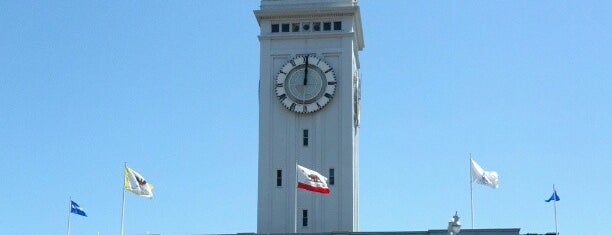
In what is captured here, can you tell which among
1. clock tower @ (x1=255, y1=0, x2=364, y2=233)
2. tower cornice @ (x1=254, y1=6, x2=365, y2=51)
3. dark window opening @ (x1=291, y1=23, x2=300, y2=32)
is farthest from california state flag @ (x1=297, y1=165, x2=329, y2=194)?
tower cornice @ (x1=254, y1=6, x2=365, y2=51)

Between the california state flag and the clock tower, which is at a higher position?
the clock tower

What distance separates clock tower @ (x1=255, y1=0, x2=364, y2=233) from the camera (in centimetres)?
7350

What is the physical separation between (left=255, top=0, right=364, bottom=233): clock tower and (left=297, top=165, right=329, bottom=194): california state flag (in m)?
5.81

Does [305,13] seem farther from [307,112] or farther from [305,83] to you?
[307,112]

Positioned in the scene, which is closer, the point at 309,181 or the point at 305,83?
the point at 309,181

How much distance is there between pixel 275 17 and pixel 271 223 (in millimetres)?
14292

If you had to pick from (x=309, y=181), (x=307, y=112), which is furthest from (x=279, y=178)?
(x=309, y=181)

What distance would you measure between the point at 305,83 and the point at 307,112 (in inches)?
79.7

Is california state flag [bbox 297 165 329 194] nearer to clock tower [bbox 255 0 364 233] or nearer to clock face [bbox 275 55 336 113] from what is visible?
clock tower [bbox 255 0 364 233]

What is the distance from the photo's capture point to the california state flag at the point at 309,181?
217 ft

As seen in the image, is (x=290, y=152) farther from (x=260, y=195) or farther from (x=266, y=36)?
(x=266, y=36)

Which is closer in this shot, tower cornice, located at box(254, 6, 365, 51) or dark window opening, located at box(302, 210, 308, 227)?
dark window opening, located at box(302, 210, 308, 227)

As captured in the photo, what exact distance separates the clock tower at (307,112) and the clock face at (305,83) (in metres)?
0.07

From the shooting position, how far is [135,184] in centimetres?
6838
